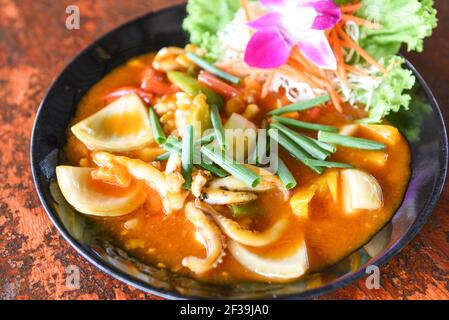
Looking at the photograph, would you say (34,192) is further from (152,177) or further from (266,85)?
(266,85)

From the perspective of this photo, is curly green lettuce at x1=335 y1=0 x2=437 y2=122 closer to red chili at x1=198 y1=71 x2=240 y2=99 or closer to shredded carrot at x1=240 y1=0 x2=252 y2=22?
shredded carrot at x1=240 y1=0 x2=252 y2=22

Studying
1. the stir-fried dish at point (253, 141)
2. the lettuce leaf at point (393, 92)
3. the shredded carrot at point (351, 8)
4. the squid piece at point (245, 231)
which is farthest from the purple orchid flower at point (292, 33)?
the squid piece at point (245, 231)

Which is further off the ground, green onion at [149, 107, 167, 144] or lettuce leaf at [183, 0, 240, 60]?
lettuce leaf at [183, 0, 240, 60]

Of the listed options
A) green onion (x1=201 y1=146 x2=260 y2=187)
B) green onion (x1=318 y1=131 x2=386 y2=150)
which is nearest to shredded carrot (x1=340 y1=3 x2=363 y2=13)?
green onion (x1=318 y1=131 x2=386 y2=150)

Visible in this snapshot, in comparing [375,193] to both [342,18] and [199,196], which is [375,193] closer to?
[199,196]

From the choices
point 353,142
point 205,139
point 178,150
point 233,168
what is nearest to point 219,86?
point 205,139
